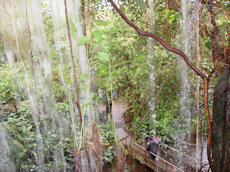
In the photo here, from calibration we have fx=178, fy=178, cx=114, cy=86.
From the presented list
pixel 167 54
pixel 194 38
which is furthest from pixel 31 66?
pixel 194 38

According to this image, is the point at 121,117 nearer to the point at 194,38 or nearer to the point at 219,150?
the point at 194,38

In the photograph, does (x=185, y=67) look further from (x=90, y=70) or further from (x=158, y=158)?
(x=158, y=158)

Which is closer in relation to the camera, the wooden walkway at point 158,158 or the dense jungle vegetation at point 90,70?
the dense jungle vegetation at point 90,70

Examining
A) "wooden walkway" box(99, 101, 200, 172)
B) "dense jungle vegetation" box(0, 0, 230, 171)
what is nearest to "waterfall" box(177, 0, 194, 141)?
"dense jungle vegetation" box(0, 0, 230, 171)

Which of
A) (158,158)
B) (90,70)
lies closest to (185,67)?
(90,70)

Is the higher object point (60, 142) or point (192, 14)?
point (192, 14)

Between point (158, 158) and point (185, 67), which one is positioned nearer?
point (185, 67)

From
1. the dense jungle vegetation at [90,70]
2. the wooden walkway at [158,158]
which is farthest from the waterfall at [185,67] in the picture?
the wooden walkway at [158,158]

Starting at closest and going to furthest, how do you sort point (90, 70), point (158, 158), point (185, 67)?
1. point (185, 67)
2. point (90, 70)
3. point (158, 158)

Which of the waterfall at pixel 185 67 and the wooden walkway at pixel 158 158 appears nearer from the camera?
the waterfall at pixel 185 67

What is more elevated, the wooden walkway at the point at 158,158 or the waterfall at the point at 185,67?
the waterfall at the point at 185,67

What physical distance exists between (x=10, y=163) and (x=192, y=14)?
6.00ft

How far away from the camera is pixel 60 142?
1.67 meters

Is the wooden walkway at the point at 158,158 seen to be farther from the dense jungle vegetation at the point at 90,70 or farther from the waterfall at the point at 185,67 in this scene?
the waterfall at the point at 185,67
